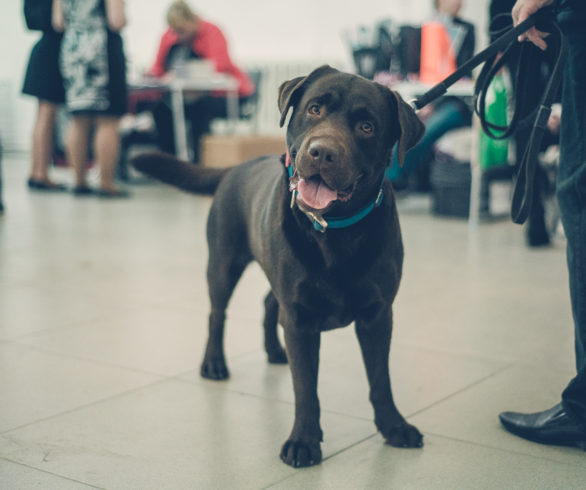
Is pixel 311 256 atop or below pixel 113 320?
atop

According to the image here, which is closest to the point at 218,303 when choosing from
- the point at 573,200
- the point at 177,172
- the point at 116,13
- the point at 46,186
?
the point at 177,172

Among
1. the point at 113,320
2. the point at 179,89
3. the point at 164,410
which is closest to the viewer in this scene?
the point at 164,410

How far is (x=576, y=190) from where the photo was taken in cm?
170

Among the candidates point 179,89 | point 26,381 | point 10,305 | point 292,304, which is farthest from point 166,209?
point 292,304

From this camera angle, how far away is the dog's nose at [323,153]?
58.3 inches

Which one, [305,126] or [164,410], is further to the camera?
[164,410]

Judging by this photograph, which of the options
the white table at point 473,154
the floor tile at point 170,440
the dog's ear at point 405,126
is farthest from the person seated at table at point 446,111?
the dog's ear at point 405,126

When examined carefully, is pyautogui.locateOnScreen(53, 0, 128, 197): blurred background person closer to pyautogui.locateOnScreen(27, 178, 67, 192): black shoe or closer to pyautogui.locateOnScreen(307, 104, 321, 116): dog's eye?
pyautogui.locateOnScreen(27, 178, 67, 192): black shoe

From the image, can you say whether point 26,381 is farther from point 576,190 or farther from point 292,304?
point 576,190

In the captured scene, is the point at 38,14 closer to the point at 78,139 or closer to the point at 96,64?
the point at 96,64

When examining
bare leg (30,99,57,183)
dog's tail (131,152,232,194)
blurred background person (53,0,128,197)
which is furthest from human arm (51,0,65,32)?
dog's tail (131,152,232,194)

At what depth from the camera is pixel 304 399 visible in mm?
1705

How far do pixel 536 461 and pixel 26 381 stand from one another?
134 centimetres

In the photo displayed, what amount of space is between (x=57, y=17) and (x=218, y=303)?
4569mm
